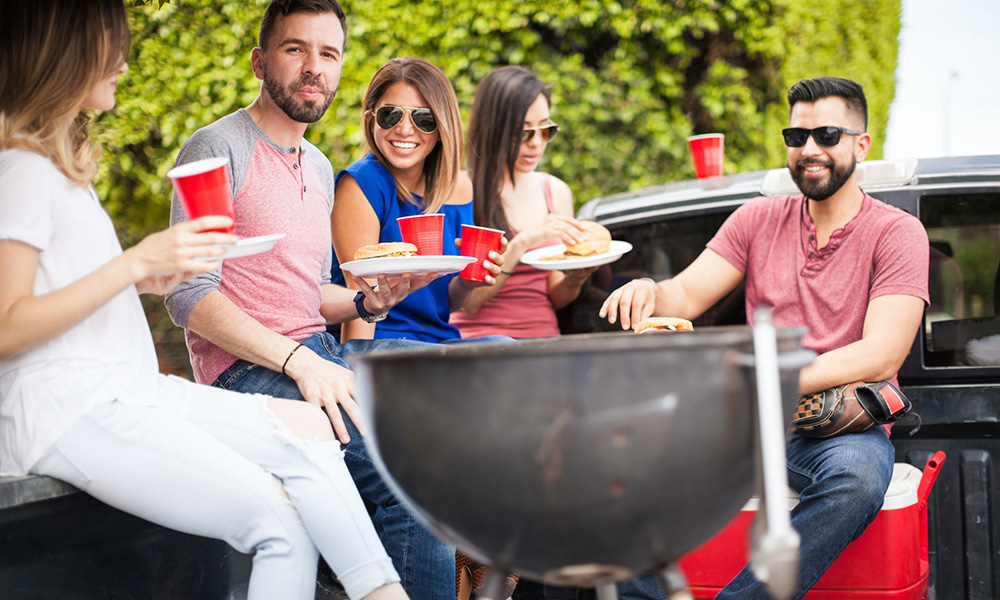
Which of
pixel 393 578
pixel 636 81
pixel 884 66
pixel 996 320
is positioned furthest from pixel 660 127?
pixel 884 66

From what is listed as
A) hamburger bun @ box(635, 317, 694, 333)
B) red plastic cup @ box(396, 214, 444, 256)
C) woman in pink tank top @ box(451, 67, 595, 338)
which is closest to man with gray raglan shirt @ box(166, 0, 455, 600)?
red plastic cup @ box(396, 214, 444, 256)

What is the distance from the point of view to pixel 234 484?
1.75 m

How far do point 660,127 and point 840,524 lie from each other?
406 centimetres

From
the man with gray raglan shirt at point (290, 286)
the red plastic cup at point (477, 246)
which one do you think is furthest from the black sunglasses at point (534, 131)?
the man with gray raglan shirt at point (290, 286)

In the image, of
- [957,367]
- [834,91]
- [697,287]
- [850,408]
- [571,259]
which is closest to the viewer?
[850,408]

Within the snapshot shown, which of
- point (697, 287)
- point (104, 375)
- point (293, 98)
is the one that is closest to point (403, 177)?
point (293, 98)

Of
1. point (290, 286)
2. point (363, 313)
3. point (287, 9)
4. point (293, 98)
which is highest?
point (287, 9)

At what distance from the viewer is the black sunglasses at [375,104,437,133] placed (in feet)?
9.53

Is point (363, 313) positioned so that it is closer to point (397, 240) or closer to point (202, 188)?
point (397, 240)

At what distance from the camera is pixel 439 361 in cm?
131

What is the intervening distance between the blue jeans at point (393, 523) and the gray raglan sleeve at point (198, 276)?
0.77 feet

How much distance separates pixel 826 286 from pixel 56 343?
2.43 m

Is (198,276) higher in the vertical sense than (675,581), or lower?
higher

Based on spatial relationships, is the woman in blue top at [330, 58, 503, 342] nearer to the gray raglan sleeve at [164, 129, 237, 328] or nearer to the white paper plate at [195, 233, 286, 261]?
the gray raglan sleeve at [164, 129, 237, 328]
